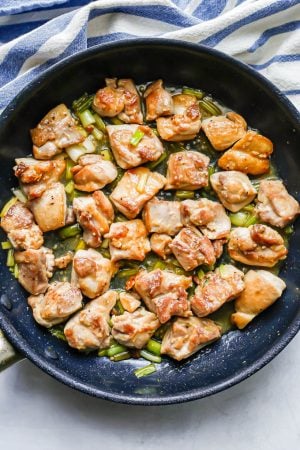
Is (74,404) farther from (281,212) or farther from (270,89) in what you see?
(270,89)

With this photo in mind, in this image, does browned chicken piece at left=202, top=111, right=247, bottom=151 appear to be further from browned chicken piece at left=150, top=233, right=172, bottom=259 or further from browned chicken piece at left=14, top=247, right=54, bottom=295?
browned chicken piece at left=14, top=247, right=54, bottom=295

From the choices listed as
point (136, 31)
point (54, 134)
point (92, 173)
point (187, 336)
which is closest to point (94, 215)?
point (92, 173)

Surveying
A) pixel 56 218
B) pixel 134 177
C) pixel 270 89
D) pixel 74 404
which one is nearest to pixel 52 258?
pixel 56 218

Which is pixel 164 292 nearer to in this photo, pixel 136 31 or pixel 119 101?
pixel 119 101

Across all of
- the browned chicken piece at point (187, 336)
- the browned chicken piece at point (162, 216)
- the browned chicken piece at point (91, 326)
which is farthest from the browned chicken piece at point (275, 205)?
the browned chicken piece at point (91, 326)

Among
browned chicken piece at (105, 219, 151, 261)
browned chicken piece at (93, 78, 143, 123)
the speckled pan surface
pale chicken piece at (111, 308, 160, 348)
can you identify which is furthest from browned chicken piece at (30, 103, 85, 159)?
pale chicken piece at (111, 308, 160, 348)

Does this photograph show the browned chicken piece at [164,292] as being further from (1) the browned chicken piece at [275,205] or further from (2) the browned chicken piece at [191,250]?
(1) the browned chicken piece at [275,205]
